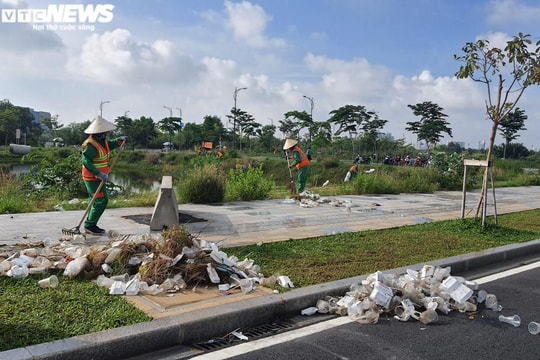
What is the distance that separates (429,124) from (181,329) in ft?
171

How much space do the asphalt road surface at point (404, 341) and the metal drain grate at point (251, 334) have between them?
0.29 ft

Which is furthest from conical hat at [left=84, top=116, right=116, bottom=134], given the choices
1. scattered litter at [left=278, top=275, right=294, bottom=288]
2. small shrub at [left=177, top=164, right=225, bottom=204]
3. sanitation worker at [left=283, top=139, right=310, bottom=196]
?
sanitation worker at [left=283, top=139, right=310, bottom=196]

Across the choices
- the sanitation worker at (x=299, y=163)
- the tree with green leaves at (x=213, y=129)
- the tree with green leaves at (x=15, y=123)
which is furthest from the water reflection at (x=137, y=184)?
the tree with green leaves at (x=15, y=123)

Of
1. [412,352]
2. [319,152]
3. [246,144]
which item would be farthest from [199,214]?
[246,144]

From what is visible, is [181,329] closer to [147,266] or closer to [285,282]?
[147,266]

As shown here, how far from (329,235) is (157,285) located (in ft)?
12.6

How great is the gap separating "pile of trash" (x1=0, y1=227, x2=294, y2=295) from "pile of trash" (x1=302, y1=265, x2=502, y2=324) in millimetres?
621

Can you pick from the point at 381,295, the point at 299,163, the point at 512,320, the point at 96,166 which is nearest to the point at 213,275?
the point at 381,295

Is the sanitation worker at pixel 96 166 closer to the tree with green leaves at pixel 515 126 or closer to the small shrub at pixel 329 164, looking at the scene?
the small shrub at pixel 329 164

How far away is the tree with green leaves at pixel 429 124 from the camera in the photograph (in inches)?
2052

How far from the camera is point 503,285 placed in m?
5.90

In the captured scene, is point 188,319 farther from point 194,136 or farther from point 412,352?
point 194,136

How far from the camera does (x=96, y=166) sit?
7.27 meters

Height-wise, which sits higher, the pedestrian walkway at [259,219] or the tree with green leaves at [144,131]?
the tree with green leaves at [144,131]
